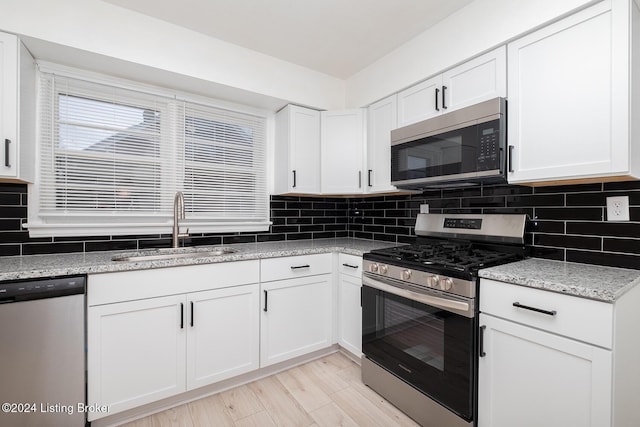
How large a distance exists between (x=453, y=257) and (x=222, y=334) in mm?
1527

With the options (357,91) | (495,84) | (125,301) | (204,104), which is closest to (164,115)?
(204,104)

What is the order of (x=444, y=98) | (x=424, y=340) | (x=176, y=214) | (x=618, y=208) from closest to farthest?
(x=618, y=208), (x=424, y=340), (x=444, y=98), (x=176, y=214)

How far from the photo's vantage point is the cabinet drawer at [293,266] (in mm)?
2125

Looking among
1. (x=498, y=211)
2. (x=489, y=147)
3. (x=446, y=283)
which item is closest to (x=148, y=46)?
(x=489, y=147)

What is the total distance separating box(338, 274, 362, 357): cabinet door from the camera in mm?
2234

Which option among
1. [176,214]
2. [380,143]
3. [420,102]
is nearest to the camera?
[420,102]

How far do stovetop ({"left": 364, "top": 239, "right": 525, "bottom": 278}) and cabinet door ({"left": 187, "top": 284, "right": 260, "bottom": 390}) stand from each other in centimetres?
90

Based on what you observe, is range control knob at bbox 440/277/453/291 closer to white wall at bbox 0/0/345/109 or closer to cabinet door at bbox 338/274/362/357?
cabinet door at bbox 338/274/362/357

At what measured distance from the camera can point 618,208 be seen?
152cm

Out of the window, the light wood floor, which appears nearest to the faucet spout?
the window

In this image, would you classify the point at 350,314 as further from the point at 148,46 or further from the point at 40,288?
the point at 148,46

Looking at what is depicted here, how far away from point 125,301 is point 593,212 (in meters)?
2.59

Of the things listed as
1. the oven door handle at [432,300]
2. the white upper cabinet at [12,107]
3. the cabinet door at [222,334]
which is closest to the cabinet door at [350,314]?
the oven door handle at [432,300]

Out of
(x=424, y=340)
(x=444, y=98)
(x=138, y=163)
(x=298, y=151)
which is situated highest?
(x=444, y=98)
